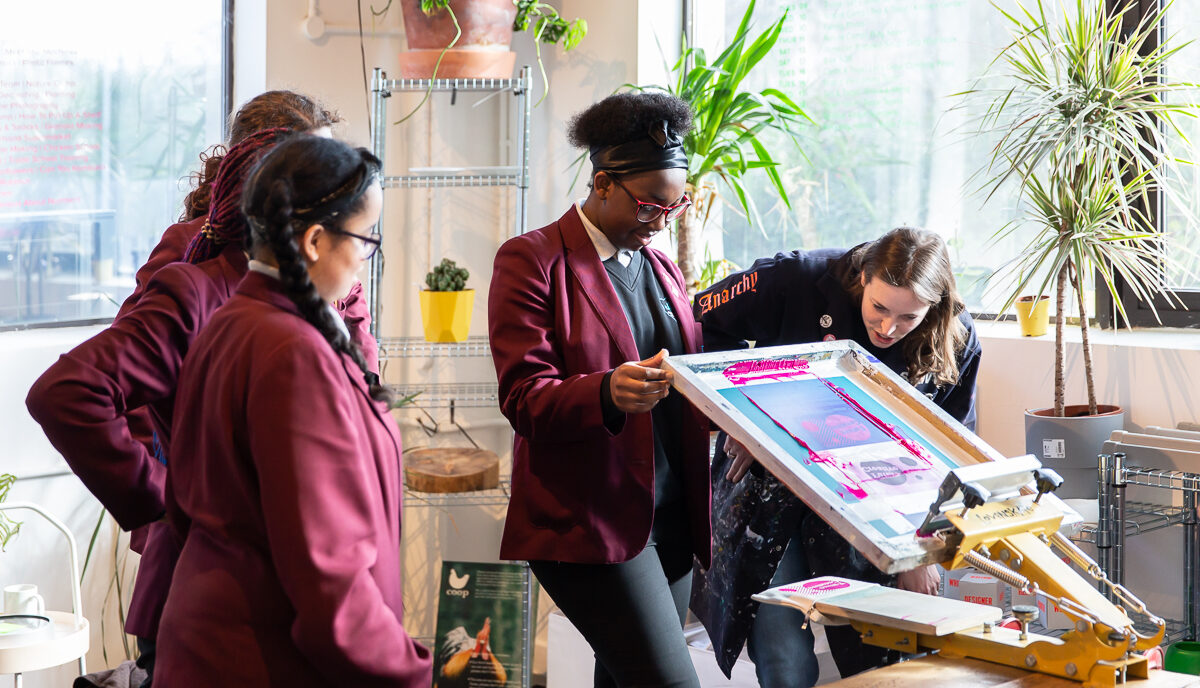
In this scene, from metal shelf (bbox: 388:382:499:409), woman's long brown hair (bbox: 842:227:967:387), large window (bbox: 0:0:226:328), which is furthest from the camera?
metal shelf (bbox: 388:382:499:409)

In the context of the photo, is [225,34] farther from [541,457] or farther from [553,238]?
[541,457]

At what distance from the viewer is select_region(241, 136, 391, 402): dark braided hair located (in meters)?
1.24

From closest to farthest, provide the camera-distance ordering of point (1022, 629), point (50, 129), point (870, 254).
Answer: point (1022, 629) < point (870, 254) < point (50, 129)

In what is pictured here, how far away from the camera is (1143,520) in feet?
8.70

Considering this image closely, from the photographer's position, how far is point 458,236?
147 inches

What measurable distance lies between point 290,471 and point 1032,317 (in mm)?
2377

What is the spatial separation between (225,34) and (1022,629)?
9.81 feet

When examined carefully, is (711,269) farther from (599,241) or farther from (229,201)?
(229,201)

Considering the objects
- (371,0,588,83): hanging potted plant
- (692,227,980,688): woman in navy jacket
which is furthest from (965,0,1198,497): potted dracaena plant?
(371,0,588,83): hanging potted plant

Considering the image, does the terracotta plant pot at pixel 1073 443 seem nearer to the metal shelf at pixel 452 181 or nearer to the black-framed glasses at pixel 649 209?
the black-framed glasses at pixel 649 209

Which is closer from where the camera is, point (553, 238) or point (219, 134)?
point (553, 238)

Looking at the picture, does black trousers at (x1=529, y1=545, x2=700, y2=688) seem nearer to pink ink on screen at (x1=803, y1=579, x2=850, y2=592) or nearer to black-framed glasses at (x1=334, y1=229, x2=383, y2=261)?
pink ink on screen at (x1=803, y1=579, x2=850, y2=592)

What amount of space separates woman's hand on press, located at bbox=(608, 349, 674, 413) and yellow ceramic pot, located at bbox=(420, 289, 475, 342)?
1.65 m

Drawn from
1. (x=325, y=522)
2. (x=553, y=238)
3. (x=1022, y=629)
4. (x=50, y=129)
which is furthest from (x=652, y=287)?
(x=50, y=129)
